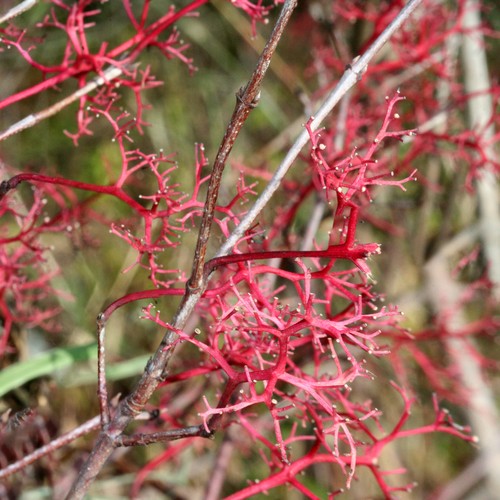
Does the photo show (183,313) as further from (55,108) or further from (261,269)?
(55,108)

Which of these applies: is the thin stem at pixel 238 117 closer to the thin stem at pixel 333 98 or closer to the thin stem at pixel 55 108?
the thin stem at pixel 333 98

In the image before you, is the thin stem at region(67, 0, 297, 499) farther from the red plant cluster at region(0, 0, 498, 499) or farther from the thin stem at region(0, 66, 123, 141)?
the thin stem at region(0, 66, 123, 141)

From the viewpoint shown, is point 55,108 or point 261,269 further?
point 55,108

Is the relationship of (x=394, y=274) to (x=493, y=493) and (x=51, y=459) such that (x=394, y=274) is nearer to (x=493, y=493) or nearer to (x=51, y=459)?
(x=493, y=493)

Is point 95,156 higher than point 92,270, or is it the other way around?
point 95,156

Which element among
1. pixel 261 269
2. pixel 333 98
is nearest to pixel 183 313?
pixel 261 269

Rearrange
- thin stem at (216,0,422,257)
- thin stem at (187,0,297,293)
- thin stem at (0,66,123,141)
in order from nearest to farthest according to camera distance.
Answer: thin stem at (187,0,297,293), thin stem at (216,0,422,257), thin stem at (0,66,123,141)

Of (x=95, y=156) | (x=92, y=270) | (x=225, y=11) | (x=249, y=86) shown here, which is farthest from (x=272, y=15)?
(x=249, y=86)

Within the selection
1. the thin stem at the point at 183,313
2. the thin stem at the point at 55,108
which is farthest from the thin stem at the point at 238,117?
the thin stem at the point at 55,108

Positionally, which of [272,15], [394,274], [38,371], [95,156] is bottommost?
[38,371]

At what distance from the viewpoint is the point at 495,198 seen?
1.69 m

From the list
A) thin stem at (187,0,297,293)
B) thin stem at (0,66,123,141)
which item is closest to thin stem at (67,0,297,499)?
thin stem at (187,0,297,293)

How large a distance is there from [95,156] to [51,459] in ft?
4.11

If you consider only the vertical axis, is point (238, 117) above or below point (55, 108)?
below
